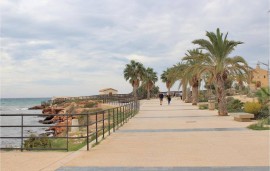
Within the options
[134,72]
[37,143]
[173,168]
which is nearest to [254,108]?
[37,143]

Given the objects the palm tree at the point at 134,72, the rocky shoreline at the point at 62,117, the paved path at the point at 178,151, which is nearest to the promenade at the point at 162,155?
the paved path at the point at 178,151

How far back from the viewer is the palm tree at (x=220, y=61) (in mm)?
28438

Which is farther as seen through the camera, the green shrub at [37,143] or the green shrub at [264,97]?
the green shrub at [264,97]

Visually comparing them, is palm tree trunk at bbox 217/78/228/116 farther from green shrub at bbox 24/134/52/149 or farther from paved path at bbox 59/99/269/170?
green shrub at bbox 24/134/52/149

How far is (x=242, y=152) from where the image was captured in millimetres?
11094

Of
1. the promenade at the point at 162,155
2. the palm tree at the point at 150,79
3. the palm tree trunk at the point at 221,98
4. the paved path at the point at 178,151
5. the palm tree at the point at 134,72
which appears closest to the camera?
the promenade at the point at 162,155

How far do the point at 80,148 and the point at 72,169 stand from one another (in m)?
3.67

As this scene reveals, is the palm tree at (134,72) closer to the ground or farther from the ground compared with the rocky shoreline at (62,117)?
farther from the ground

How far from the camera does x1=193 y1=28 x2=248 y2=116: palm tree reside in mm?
28438

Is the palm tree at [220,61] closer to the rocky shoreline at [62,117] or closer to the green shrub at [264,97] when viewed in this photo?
the green shrub at [264,97]

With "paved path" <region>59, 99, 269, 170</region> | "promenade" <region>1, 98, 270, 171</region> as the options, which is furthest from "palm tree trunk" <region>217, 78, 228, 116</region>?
"promenade" <region>1, 98, 270, 171</region>

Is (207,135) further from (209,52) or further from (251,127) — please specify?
(209,52)

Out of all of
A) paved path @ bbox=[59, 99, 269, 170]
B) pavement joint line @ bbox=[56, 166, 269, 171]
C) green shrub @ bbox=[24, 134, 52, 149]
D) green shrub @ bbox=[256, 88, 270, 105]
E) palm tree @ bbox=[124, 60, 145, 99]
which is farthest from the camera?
palm tree @ bbox=[124, 60, 145, 99]

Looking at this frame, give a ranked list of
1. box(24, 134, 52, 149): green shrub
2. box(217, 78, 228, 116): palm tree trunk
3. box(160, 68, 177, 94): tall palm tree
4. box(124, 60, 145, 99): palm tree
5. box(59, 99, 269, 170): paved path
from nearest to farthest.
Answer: box(59, 99, 269, 170): paved path, box(24, 134, 52, 149): green shrub, box(217, 78, 228, 116): palm tree trunk, box(160, 68, 177, 94): tall palm tree, box(124, 60, 145, 99): palm tree
